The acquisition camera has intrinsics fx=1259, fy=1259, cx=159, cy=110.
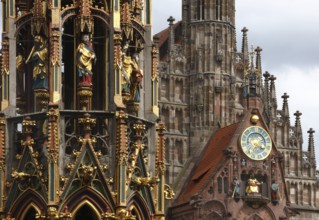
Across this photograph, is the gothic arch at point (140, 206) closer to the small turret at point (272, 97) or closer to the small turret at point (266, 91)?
the small turret at point (266, 91)

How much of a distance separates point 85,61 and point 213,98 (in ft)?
141

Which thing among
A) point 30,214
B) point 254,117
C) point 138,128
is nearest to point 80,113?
point 138,128

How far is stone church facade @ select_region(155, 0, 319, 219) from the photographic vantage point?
59000 mm

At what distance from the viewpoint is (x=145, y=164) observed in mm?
17516

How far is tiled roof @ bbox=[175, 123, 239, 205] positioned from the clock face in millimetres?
702

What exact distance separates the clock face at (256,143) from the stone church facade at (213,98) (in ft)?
4.36

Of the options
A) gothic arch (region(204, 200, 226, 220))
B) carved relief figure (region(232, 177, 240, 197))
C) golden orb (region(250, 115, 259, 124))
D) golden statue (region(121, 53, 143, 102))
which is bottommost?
gothic arch (region(204, 200, 226, 220))

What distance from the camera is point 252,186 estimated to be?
182 feet

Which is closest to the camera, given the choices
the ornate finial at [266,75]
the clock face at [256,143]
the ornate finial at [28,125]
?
the ornate finial at [28,125]

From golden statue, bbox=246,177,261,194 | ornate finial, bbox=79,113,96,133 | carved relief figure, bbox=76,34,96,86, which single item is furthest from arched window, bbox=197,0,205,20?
ornate finial, bbox=79,113,96,133

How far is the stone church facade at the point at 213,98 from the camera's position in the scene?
59000mm

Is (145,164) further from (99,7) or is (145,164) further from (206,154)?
(206,154)

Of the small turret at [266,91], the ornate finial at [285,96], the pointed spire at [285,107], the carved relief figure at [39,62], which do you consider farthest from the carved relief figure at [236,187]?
the carved relief figure at [39,62]

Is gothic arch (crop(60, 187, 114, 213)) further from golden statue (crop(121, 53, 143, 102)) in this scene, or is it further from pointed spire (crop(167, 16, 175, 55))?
pointed spire (crop(167, 16, 175, 55))
